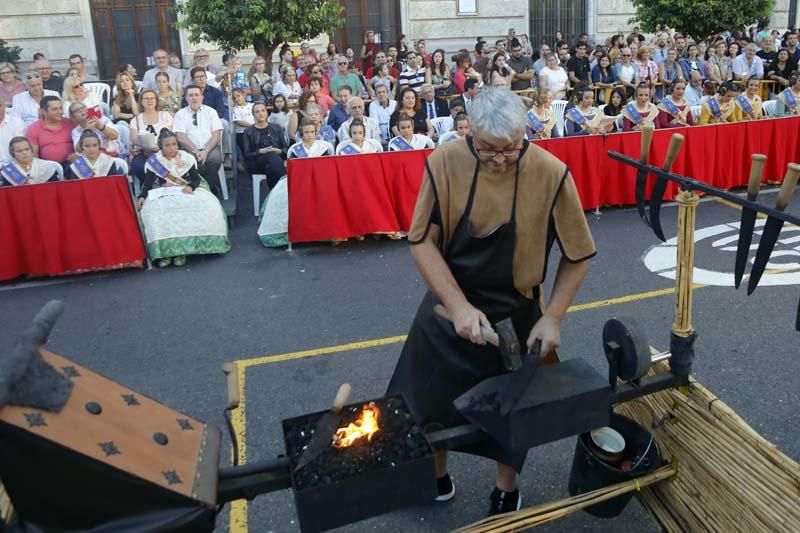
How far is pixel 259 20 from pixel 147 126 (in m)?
4.83

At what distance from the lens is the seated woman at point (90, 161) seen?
7965 millimetres

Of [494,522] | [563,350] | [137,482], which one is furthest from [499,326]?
[563,350]

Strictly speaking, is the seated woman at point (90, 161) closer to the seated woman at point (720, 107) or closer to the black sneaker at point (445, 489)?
the black sneaker at point (445, 489)

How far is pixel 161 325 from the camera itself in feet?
19.8

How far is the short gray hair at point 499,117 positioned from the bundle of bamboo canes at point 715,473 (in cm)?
139

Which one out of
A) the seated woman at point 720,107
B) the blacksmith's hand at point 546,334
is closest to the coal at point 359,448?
the blacksmith's hand at point 546,334

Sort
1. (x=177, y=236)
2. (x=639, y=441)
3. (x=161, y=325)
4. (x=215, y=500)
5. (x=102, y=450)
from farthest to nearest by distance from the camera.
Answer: (x=177, y=236) < (x=161, y=325) < (x=639, y=441) < (x=215, y=500) < (x=102, y=450)

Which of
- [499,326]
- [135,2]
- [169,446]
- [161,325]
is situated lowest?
[161,325]

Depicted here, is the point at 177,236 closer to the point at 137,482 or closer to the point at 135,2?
the point at 137,482

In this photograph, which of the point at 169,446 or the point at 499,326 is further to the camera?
the point at 499,326

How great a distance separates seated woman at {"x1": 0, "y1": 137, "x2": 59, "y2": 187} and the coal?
633 cm

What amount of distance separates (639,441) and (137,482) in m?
2.29

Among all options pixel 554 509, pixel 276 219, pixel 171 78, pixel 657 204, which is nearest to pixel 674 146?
pixel 657 204

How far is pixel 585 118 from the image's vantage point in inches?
385
